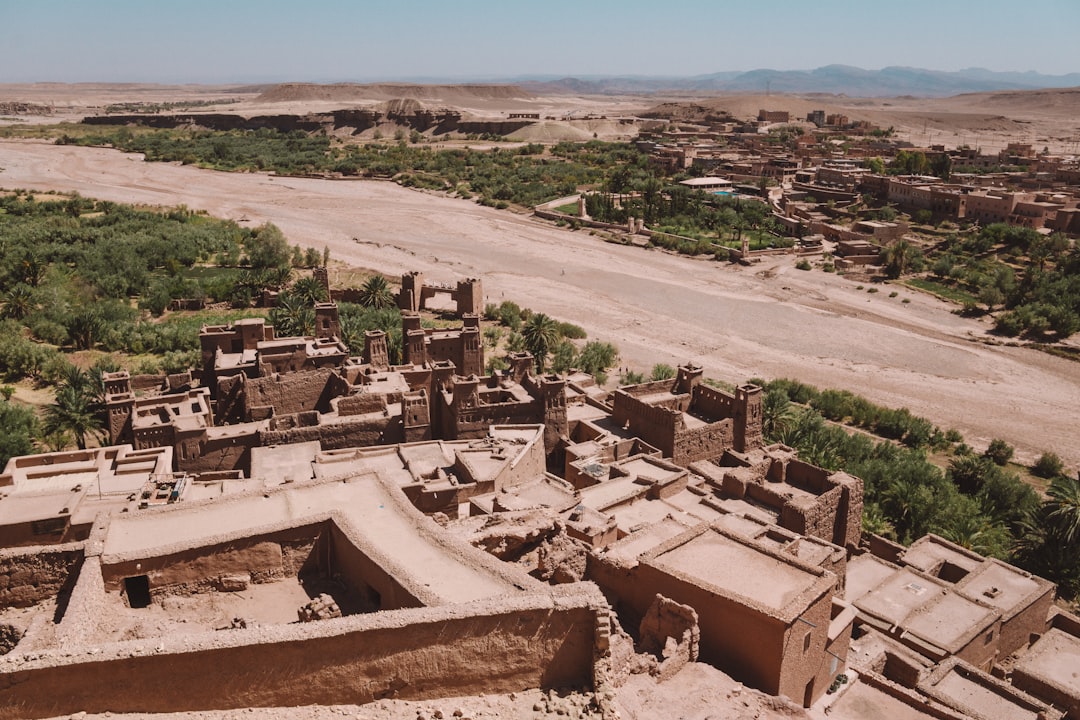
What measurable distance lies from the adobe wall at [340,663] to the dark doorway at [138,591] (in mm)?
3480

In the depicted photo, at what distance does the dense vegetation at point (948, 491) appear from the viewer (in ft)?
84.0

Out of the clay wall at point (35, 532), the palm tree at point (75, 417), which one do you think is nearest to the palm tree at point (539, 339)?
the palm tree at point (75, 417)

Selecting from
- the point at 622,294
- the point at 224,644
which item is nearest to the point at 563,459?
the point at 224,644

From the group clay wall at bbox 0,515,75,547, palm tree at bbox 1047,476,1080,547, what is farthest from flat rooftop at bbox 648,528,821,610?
palm tree at bbox 1047,476,1080,547

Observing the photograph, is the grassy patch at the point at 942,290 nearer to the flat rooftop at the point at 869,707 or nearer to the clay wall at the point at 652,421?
the clay wall at the point at 652,421

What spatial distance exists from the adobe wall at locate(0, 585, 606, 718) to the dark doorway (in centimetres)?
348

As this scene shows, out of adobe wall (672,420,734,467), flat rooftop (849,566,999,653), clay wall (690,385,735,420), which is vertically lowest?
flat rooftop (849,566,999,653)

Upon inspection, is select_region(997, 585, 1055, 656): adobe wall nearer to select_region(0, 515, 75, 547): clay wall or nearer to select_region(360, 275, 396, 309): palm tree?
select_region(0, 515, 75, 547): clay wall

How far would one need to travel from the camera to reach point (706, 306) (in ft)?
188

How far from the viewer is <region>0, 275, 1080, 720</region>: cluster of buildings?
11.3 m

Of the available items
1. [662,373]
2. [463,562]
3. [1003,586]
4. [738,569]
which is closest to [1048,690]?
[1003,586]

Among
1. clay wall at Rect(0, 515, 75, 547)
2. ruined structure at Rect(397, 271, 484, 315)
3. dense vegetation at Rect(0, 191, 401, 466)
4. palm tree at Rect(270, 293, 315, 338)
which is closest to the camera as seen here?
clay wall at Rect(0, 515, 75, 547)

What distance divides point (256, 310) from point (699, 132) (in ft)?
409

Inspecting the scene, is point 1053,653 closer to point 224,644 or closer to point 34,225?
point 224,644
